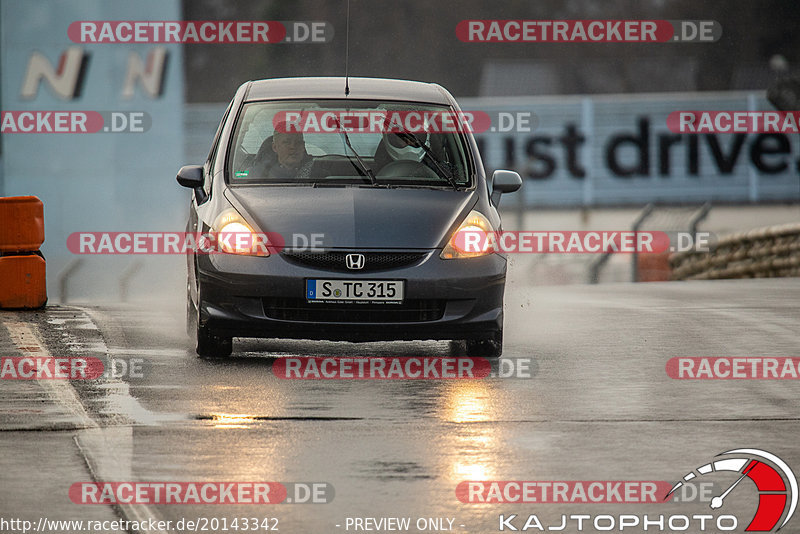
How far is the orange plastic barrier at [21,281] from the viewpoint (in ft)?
42.3

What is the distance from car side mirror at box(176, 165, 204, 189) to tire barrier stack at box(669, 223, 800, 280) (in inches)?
554

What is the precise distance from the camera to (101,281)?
2742cm

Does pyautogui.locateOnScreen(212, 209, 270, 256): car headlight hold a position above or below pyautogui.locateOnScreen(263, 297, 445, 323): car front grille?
above

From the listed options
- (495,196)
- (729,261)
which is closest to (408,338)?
(495,196)

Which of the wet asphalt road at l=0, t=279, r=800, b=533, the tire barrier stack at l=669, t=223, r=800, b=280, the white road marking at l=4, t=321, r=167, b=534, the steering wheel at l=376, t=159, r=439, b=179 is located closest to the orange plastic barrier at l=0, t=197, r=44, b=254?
the wet asphalt road at l=0, t=279, r=800, b=533

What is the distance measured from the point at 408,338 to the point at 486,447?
2.38 metres

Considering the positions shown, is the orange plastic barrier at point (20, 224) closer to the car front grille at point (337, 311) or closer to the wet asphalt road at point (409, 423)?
the wet asphalt road at point (409, 423)

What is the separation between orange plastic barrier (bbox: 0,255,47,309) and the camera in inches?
508

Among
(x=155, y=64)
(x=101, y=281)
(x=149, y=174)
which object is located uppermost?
(x=155, y=64)

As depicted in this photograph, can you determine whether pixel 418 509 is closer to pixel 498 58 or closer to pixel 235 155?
pixel 235 155

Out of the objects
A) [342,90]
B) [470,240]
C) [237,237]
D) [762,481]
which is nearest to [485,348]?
[470,240]

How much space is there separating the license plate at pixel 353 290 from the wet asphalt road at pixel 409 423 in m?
0.52

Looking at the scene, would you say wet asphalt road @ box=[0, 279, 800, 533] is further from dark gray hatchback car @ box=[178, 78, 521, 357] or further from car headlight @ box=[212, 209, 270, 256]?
car headlight @ box=[212, 209, 270, 256]

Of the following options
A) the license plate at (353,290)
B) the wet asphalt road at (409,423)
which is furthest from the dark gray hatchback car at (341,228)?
the wet asphalt road at (409,423)
